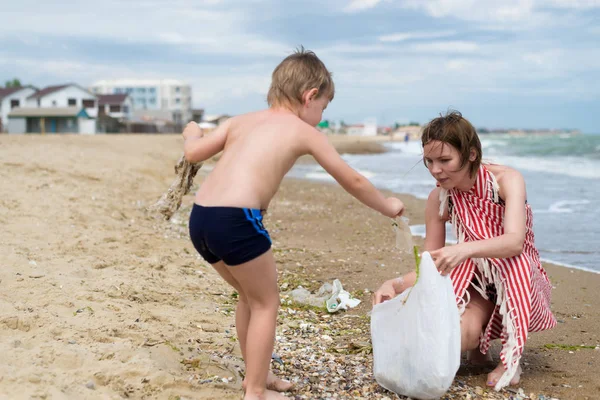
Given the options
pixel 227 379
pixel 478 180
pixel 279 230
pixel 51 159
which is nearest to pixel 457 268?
pixel 478 180

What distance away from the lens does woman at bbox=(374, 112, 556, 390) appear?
3.38m

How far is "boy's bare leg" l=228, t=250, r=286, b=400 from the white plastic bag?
2.22 ft

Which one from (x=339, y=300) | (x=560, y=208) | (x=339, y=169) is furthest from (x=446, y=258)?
(x=560, y=208)

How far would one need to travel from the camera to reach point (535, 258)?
3682mm

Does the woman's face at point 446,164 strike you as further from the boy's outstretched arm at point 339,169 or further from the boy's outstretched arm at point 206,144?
the boy's outstretched arm at point 206,144

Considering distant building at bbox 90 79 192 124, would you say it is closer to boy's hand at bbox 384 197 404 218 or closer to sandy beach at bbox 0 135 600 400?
sandy beach at bbox 0 135 600 400

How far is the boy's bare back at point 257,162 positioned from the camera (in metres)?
2.76

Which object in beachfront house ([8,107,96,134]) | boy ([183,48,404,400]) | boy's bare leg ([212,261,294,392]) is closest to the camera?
boy ([183,48,404,400])

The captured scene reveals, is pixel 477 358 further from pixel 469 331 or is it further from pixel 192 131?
pixel 192 131

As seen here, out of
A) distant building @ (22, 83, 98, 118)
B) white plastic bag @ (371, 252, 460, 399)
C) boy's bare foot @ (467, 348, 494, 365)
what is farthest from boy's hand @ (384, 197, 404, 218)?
distant building @ (22, 83, 98, 118)

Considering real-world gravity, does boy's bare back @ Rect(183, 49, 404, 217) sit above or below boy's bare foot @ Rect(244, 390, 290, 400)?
above

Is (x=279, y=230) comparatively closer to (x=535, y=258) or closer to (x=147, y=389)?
(x=535, y=258)

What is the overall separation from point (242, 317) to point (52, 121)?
56.1 m

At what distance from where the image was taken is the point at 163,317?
407cm
